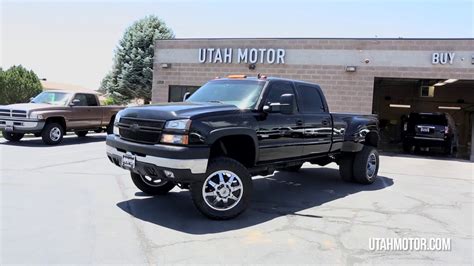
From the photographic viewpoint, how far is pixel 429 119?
Answer: 694 inches

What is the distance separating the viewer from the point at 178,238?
4895 mm

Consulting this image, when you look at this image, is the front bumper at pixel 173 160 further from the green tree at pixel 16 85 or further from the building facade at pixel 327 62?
the green tree at pixel 16 85

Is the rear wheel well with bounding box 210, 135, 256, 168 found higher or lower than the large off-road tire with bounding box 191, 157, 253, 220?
higher

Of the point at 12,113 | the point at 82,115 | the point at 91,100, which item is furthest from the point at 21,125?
the point at 91,100

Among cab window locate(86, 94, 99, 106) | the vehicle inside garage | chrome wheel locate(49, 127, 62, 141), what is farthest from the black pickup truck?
the vehicle inside garage

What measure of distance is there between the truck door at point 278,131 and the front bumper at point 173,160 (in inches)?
47.3

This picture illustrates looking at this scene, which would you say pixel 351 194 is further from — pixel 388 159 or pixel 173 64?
pixel 173 64

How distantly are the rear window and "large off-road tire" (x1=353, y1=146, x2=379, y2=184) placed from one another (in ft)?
31.8

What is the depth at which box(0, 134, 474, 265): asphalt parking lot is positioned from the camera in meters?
4.46

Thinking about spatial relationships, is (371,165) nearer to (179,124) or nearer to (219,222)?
(219,222)

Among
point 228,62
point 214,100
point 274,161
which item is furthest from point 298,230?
point 228,62

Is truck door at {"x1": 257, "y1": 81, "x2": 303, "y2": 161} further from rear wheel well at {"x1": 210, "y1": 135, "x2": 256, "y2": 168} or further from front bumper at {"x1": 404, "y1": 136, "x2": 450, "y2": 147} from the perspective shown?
front bumper at {"x1": 404, "y1": 136, "x2": 450, "y2": 147}

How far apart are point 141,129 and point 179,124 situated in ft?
2.14

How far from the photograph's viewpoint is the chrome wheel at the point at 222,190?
5.59 meters
